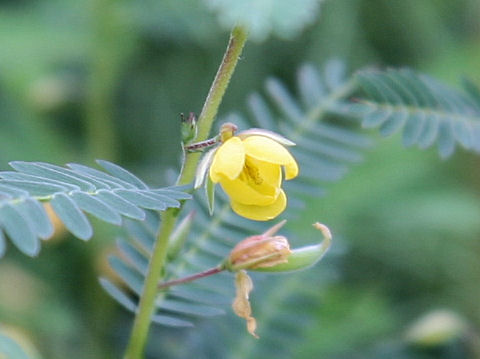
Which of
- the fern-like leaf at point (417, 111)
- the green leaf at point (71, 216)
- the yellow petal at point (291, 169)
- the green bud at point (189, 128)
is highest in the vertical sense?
the fern-like leaf at point (417, 111)

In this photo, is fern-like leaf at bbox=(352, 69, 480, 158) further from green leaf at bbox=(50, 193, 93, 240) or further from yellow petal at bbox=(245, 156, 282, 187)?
green leaf at bbox=(50, 193, 93, 240)

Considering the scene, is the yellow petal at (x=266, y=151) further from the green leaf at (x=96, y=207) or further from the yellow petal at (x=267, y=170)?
the green leaf at (x=96, y=207)

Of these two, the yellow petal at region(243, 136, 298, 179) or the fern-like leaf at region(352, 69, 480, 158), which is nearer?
the yellow petal at region(243, 136, 298, 179)

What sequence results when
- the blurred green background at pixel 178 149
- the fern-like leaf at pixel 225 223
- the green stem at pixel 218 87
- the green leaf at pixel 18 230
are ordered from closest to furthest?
1. the green leaf at pixel 18 230
2. the green stem at pixel 218 87
3. the fern-like leaf at pixel 225 223
4. the blurred green background at pixel 178 149

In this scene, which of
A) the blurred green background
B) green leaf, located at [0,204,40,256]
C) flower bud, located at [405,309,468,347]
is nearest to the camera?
green leaf, located at [0,204,40,256]

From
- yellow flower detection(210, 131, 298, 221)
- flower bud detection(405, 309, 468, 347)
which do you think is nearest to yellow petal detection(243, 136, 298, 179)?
yellow flower detection(210, 131, 298, 221)

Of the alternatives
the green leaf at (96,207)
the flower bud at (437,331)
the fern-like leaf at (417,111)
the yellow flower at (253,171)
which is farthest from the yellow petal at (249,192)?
the flower bud at (437,331)

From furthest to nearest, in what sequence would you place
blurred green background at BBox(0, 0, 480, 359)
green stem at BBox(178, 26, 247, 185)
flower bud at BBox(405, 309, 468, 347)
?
blurred green background at BBox(0, 0, 480, 359)
flower bud at BBox(405, 309, 468, 347)
green stem at BBox(178, 26, 247, 185)

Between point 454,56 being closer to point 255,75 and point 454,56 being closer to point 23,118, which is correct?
point 255,75
